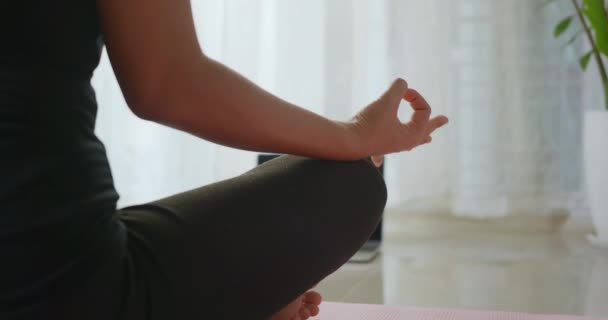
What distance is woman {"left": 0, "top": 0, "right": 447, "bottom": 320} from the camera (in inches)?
22.7

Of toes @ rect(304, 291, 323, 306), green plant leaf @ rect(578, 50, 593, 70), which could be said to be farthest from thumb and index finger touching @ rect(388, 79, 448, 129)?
green plant leaf @ rect(578, 50, 593, 70)

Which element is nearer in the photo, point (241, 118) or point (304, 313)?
point (241, 118)

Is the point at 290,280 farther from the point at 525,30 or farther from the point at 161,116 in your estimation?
the point at 525,30

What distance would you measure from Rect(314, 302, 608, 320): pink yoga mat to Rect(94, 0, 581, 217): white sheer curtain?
1042mm

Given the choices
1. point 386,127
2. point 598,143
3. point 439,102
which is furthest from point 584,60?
point 386,127

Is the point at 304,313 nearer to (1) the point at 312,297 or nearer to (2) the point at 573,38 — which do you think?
(1) the point at 312,297

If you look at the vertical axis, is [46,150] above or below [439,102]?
above

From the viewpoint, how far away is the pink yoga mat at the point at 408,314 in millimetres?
1334

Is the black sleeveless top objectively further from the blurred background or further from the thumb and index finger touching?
the blurred background

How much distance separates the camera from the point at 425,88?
244 cm

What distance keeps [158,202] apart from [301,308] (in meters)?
0.30

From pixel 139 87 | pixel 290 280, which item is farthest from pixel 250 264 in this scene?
pixel 139 87

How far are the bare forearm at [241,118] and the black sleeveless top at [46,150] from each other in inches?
3.5

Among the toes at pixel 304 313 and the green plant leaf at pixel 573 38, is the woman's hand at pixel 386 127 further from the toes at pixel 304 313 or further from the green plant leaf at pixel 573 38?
the green plant leaf at pixel 573 38
